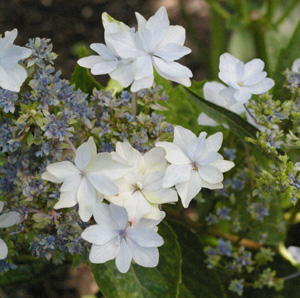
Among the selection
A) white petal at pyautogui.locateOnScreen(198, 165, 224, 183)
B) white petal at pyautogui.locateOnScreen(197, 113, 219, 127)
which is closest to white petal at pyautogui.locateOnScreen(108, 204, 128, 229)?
white petal at pyautogui.locateOnScreen(198, 165, 224, 183)

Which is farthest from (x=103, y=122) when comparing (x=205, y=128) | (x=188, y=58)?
(x=188, y=58)

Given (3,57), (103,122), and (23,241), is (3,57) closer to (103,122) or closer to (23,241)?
(103,122)

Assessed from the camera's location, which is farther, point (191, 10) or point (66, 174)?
point (191, 10)

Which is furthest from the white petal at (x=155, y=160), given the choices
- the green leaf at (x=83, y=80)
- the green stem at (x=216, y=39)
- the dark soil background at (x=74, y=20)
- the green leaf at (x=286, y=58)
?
the dark soil background at (x=74, y=20)

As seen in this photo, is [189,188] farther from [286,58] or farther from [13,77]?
[286,58]

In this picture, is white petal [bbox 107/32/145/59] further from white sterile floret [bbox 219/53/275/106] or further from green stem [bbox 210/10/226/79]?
green stem [bbox 210/10/226/79]
